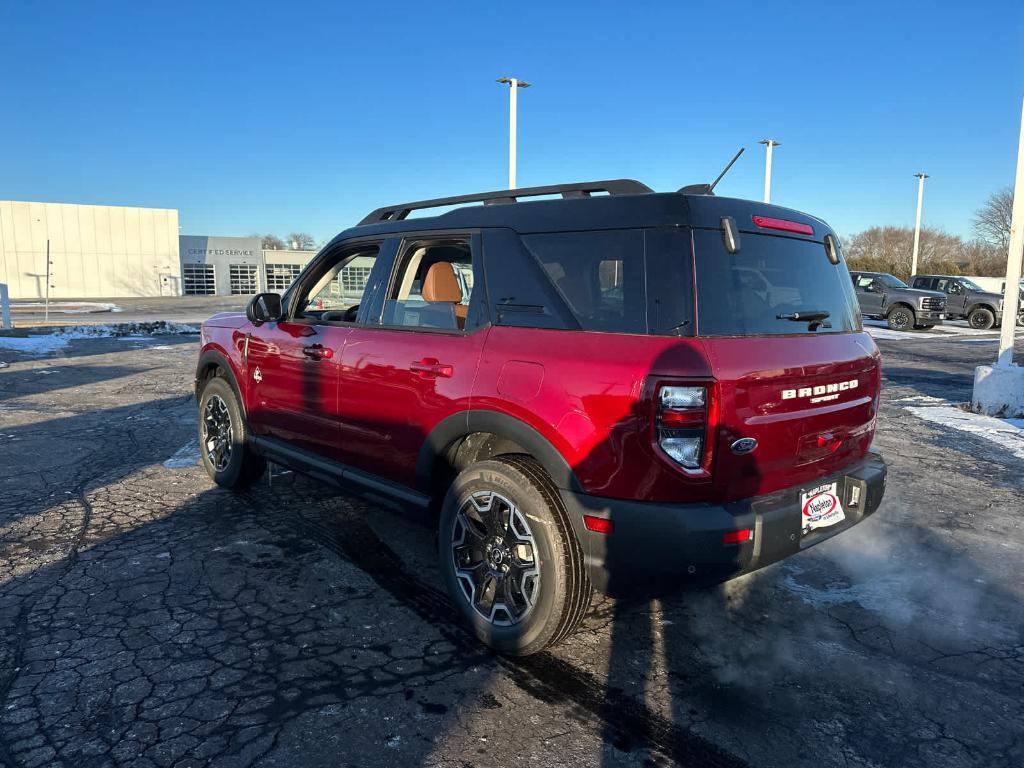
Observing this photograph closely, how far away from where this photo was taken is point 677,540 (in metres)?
2.38

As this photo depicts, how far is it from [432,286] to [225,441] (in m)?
2.44

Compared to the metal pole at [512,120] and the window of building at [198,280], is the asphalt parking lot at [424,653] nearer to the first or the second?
the metal pole at [512,120]

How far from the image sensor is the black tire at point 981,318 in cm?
2245

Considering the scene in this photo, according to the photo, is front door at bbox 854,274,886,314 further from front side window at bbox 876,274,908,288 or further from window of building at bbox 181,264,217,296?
window of building at bbox 181,264,217,296

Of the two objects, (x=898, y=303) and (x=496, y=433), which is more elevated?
(x=898, y=303)

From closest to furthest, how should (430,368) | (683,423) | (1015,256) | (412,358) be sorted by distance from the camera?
1. (683,423)
2. (430,368)
3. (412,358)
4. (1015,256)

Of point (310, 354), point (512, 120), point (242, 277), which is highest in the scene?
point (512, 120)

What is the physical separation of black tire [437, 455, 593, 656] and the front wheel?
23199 millimetres

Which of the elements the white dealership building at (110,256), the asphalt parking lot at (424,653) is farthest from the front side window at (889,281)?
the white dealership building at (110,256)

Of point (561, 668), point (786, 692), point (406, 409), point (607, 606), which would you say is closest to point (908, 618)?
point (786, 692)

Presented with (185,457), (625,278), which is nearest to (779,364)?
(625,278)

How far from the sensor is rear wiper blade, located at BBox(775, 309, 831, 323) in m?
2.79

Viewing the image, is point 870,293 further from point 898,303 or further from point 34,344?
point 34,344

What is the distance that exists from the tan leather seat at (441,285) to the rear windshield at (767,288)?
1.35 metres
